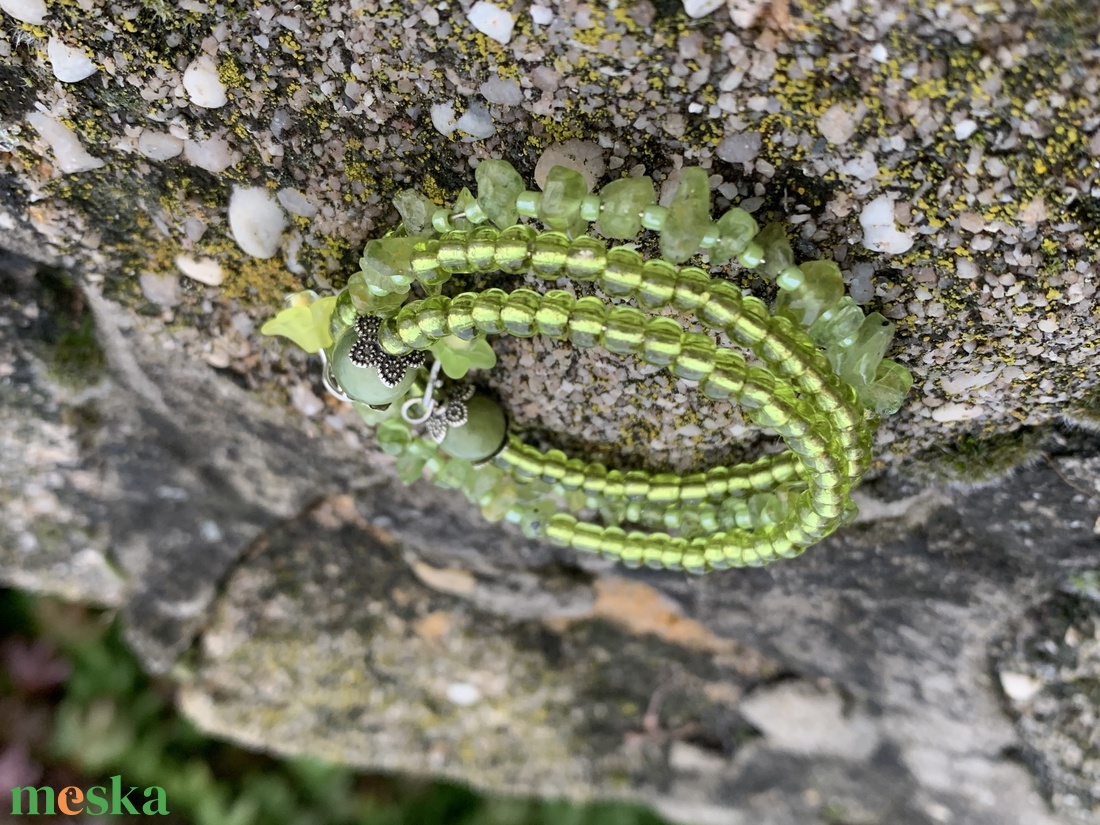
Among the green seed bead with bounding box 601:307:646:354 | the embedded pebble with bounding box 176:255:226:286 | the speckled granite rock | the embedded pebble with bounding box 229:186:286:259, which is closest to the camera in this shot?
the speckled granite rock

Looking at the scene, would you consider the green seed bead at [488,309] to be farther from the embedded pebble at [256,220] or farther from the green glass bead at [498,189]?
the embedded pebble at [256,220]

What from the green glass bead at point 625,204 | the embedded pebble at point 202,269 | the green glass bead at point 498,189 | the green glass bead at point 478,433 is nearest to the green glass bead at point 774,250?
the green glass bead at point 625,204

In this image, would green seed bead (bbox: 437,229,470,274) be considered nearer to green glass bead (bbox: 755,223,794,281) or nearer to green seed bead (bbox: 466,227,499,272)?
green seed bead (bbox: 466,227,499,272)

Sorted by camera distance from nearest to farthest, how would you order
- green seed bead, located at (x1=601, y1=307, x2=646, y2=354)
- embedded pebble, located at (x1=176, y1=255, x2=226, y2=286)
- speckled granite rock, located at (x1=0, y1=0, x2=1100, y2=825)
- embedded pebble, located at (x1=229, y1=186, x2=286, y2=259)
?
speckled granite rock, located at (x1=0, y1=0, x2=1100, y2=825) → green seed bead, located at (x1=601, y1=307, x2=646, y2=354) → embedded pebble, located at (x1=229, y1=186, x2=286, y2=259) → embedded pebble, located at (x1=176, y1=255, x2=226, y2=286)

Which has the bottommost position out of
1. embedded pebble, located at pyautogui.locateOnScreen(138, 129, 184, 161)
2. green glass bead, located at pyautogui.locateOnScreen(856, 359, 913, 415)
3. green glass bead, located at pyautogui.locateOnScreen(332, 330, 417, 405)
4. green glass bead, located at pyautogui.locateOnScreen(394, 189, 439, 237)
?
green glass bead, located at pyautogui.locateOnScreen(332, 330, 417, 405)

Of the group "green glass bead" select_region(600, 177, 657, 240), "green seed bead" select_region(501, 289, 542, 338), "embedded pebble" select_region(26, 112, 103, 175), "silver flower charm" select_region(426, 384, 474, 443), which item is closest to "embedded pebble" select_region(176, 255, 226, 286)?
"embedded pebble" select_region(26, 112, 103, 175)

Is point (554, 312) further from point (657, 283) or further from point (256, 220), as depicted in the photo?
point (256, 220)

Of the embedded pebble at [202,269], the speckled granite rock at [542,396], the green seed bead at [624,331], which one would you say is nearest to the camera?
the speckled granite rock at [542,396]
